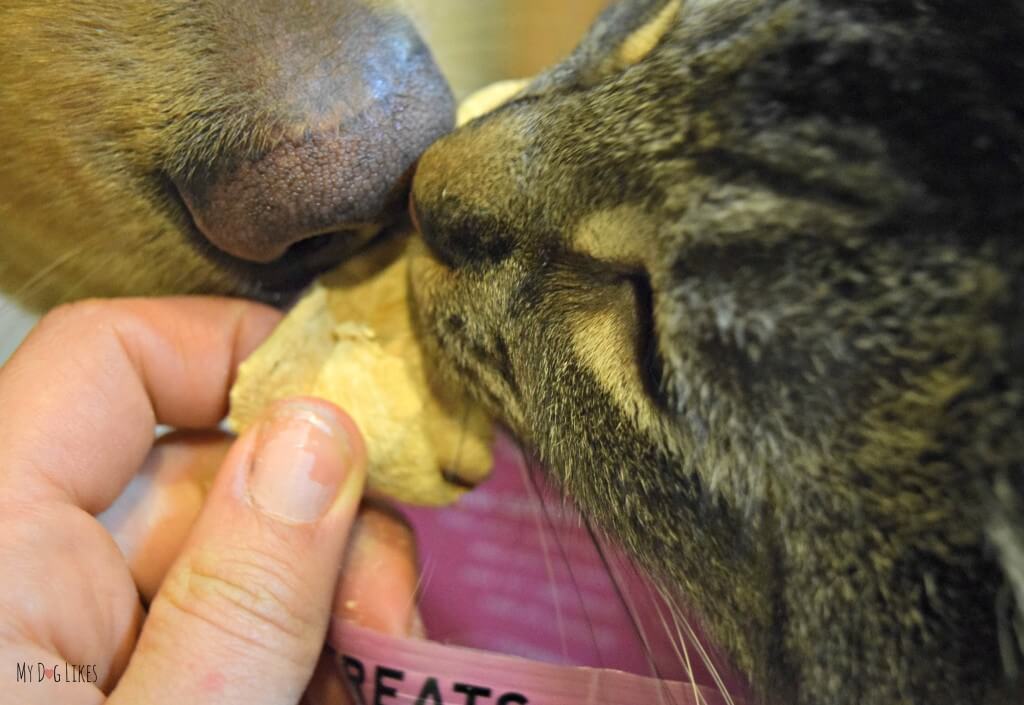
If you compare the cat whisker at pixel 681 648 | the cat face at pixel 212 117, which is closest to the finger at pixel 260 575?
the cat face at pixel 212 117

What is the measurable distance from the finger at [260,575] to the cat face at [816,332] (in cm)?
29

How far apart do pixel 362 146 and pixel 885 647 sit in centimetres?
63

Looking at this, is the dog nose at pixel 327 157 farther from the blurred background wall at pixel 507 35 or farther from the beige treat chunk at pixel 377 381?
the blurred background wall at pixel 507 35

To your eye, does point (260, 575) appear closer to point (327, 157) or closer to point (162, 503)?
point (162, 503)

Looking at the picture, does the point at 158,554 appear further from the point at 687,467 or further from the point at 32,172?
the point at 687,467

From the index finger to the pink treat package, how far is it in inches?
12.0

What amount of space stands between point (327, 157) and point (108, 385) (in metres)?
0.34

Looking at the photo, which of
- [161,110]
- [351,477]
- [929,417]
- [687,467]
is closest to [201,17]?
[161,110]

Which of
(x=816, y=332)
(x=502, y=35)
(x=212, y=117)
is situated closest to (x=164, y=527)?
(x=212, y=117)

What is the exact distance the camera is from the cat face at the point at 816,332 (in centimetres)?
50

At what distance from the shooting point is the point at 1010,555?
482mm

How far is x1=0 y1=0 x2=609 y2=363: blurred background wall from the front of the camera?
170cm

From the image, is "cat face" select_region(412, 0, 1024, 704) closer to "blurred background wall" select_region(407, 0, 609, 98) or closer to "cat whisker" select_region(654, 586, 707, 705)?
"cat whisker" select_region(654, 586, 707, 705)

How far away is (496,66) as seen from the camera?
2053 millimetres
